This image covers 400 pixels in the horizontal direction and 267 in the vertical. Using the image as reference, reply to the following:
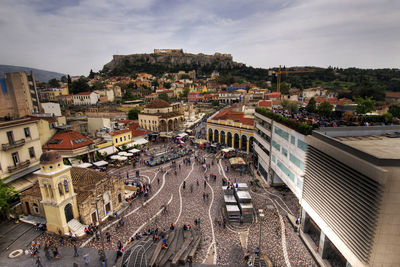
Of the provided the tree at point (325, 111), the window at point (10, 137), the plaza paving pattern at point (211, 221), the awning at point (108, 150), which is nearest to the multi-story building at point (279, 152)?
the plaza paving pattern at point (211, 221)

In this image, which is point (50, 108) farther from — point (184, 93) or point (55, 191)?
point (184, 93)

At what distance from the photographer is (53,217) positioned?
16.2 meters

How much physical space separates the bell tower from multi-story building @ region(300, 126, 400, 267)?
19.0 m

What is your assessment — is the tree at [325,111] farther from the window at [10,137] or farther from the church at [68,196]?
the window at [10,137]

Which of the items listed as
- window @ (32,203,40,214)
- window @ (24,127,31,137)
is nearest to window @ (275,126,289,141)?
window @ (32,203,40,214)

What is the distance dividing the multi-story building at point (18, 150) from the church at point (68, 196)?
4.67 m

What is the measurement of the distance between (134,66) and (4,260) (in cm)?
→ 15976

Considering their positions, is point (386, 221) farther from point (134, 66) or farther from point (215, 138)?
point (134, 66)

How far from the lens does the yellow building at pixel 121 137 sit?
113ft

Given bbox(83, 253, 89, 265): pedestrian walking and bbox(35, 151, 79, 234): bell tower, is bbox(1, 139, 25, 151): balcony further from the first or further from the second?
bbox(83, 253, 89, 265): pedestrian walking

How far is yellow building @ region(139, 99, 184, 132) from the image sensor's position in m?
48.6

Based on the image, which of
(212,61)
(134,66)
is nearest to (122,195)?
(134,66)

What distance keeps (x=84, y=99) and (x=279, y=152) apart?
8218cm

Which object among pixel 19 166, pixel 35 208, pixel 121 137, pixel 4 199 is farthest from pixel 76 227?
pixel 121 137
